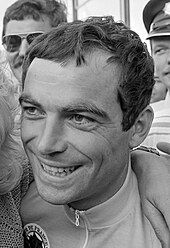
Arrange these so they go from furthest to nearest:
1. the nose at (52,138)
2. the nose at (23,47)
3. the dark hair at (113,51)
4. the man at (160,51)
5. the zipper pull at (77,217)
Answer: the nose at (23,47)
the man at (160,51)
the zipper pull at (77,217)
the dark hair at (113,51)
the nose at (52,138)

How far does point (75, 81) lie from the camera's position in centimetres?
164

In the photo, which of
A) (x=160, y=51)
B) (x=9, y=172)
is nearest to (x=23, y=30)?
(x=160, y=51)

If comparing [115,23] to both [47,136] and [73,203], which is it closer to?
[47,136]

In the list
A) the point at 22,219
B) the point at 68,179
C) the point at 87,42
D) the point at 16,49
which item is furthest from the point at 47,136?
the point at 16,49

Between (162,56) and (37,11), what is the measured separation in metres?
0.78

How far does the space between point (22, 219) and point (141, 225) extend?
1.45 ft

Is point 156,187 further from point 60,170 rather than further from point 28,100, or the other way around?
point 28,100

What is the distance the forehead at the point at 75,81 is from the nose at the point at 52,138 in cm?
7

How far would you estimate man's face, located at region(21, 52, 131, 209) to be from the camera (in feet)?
5.34

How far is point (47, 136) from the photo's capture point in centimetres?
160

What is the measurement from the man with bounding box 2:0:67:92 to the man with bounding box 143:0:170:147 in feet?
1.87

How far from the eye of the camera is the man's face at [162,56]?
3076 mm

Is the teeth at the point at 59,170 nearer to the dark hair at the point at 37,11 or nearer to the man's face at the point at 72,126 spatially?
the man's face at the point at 72,126

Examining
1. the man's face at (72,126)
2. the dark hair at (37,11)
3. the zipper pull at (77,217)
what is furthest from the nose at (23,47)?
the zipper pull at (77,217)
